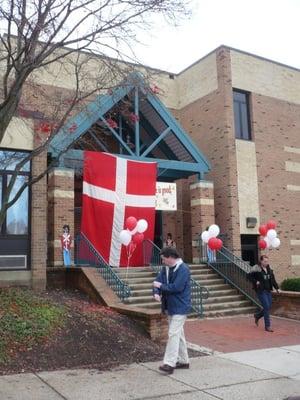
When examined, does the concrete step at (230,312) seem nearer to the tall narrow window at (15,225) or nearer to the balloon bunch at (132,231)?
the balloon bunch at (132,231)

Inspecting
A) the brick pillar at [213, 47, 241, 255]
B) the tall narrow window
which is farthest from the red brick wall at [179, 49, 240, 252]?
the tall narrow window

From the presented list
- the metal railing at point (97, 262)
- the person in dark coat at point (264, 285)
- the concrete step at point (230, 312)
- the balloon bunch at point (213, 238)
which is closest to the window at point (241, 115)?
the balloon bunch at point (213, 238)

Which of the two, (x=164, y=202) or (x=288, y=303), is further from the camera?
(x=164, y=202)

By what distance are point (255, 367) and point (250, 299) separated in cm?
763

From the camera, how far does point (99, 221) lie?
16.3 metres

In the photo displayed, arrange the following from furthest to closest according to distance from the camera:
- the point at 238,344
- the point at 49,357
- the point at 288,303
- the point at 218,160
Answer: the point at 218,160 < the point at 288,303 < the point at 238,344 < the point at 49,357

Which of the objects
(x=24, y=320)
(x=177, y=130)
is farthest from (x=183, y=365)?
(x=177, y=130)

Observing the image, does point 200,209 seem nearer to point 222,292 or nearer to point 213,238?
point 222,292

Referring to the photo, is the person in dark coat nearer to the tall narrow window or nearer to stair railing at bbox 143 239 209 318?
stair railing at bbox 143 239 209 318

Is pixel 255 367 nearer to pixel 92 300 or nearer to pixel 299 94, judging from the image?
pixel 92 300

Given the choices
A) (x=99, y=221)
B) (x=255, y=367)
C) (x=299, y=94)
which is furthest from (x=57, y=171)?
(x=299, y=94)

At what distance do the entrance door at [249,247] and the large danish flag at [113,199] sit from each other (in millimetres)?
5354

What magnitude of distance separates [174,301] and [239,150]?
14714 millimetres

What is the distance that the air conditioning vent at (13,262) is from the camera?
13.1 meters
